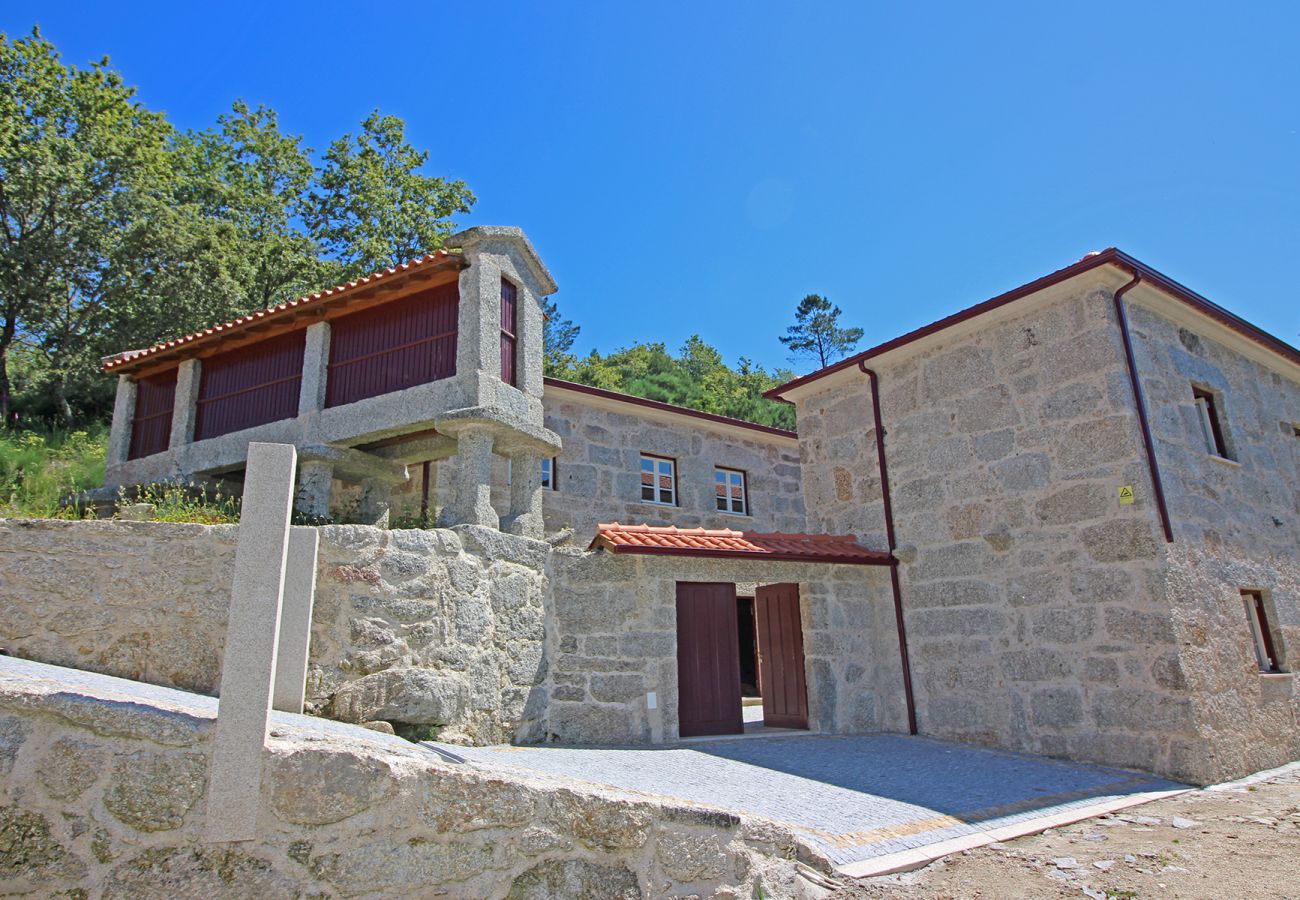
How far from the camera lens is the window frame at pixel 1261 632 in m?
8.25

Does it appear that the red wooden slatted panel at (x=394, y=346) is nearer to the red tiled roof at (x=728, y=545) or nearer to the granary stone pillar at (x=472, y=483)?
the granary stone pillar at (x=472, y=483)

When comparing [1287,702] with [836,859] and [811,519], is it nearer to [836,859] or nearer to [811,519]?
[811,519]

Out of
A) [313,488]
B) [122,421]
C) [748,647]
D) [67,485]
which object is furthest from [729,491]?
[67,485]

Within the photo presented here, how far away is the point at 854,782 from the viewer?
6.29m

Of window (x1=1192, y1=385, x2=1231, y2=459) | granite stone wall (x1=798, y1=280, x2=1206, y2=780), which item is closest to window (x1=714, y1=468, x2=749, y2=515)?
granite stone wall (x1=798, y1=280, x2=1206, y2=780)

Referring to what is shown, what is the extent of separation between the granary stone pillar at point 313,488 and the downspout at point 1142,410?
839 centimetres

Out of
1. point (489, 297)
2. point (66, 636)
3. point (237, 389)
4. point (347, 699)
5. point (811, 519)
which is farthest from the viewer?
point (811, 519)

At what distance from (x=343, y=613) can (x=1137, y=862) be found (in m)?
5.76

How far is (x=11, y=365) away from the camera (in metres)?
17.5

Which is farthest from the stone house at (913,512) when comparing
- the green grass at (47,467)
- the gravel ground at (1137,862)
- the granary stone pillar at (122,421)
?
the gravel ground at (1137,862)

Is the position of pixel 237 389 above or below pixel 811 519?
above

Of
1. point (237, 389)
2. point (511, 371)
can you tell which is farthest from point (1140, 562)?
point (237, 389)

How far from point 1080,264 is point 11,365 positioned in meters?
20.8

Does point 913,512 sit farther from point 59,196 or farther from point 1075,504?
point 59,196
